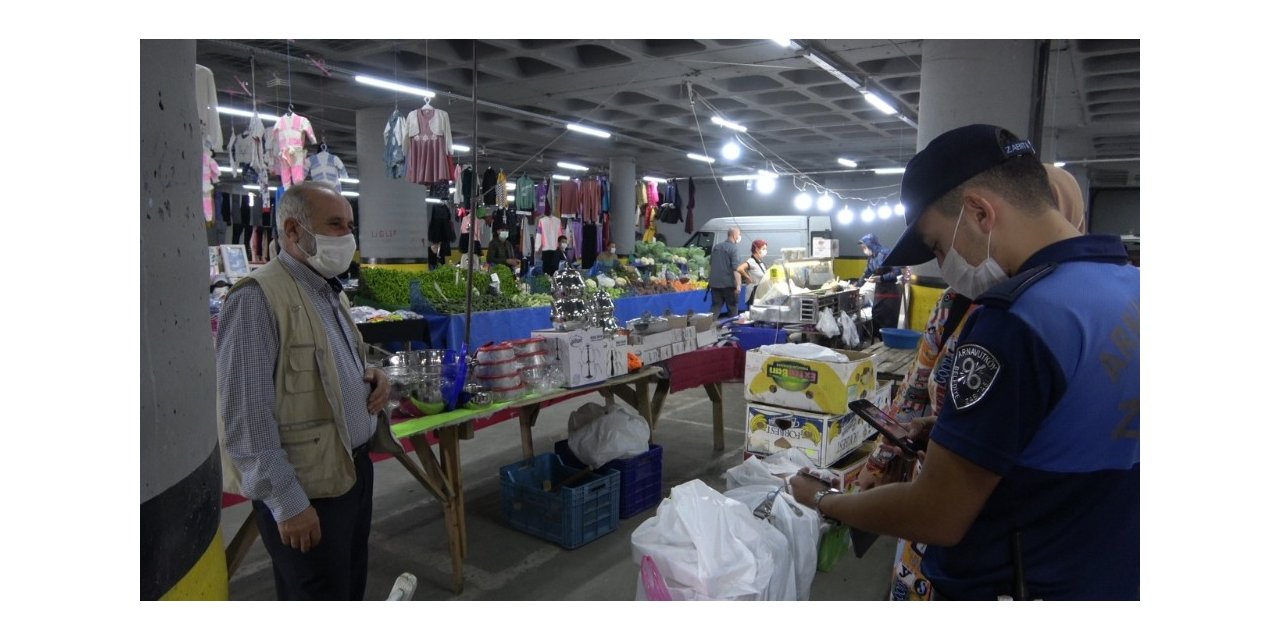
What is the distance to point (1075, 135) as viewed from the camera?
13.9 metres

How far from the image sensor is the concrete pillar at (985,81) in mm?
5734

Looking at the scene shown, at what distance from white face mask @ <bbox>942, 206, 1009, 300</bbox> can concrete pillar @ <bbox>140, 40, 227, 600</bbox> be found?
1.62 metres

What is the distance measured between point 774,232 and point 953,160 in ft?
48.6

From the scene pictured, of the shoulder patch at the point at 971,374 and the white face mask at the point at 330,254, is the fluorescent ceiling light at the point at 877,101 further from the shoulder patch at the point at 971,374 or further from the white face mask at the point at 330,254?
the shoulder patch at the point at 971,374

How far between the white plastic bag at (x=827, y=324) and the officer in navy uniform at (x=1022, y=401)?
265 inches

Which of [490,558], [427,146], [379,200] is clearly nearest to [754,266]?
[427,146]

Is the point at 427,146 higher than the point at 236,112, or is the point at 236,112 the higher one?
the point at 236,112

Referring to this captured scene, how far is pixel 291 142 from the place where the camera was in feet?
24.2

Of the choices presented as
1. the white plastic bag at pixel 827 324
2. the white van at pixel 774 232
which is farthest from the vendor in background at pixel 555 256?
the white plastic bag at pixel 827 324

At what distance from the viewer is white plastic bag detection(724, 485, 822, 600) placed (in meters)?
2.51

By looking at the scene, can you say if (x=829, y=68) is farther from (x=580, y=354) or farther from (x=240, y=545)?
(x=240, y=545)

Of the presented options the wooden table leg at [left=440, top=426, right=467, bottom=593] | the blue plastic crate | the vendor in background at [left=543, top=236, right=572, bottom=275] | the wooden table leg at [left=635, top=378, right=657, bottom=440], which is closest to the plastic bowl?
the blue plastic crate

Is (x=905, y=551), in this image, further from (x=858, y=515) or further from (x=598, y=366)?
(x=598, y=366)

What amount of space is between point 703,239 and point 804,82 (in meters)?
6.46
